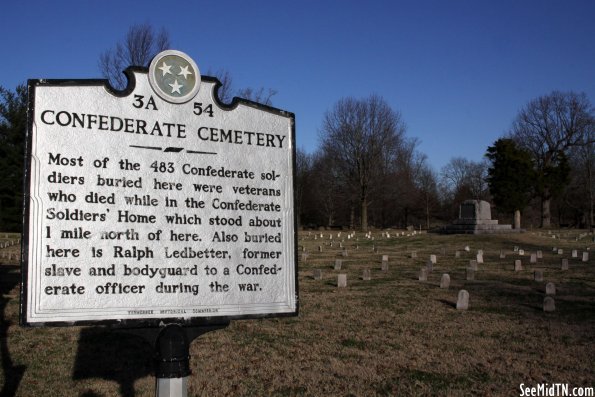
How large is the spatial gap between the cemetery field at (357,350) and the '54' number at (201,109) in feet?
13.9

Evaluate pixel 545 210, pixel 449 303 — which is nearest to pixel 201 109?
pixel 449 303

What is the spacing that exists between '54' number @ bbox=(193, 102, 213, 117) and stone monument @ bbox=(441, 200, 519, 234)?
34.6 metres

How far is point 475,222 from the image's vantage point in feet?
120

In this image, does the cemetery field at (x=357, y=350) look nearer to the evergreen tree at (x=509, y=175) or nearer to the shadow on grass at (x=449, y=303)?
the shadow on grass at (x=449, y=303)

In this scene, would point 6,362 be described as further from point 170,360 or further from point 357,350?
point 170,360

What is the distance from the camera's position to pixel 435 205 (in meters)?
67.4

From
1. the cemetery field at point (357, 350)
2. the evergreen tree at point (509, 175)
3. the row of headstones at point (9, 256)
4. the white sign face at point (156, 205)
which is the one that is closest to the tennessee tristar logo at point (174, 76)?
the white sign face at point (156, 205)

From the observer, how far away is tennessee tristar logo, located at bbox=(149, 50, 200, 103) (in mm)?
3139

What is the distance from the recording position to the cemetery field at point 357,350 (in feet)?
22.0

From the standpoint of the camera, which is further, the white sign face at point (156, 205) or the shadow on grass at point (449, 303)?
the shadow on grass at point (449, 303)

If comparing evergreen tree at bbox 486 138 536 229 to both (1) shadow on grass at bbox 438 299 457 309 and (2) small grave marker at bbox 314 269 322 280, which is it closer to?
(2) small grave marker at bbox 314 269 322 280

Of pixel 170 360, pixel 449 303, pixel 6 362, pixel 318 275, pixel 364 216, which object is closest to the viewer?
pixel 170 360

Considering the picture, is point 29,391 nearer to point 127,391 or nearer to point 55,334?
point 127,391

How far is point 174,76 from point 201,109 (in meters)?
0.25
